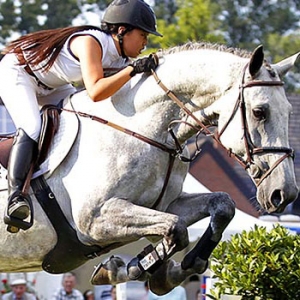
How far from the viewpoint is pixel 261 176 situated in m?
5.28

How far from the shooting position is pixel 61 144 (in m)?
5.85

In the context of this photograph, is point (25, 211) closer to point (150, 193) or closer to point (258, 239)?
point (150, 193)

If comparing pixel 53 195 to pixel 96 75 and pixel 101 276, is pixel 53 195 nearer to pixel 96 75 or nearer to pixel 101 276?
pixel 101 276

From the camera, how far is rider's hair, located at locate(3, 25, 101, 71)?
5.90 metres

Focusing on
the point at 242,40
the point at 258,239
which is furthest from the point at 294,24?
the point at 258,239

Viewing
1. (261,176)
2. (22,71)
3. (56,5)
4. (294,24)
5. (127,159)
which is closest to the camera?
(261,176)

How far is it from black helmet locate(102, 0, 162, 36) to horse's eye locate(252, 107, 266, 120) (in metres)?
0.98

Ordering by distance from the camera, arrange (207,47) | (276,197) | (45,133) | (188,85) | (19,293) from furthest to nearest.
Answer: (19,293), (45,133), (207,47), (188,85), (276,197)

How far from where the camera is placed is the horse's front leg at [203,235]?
18.9 feet

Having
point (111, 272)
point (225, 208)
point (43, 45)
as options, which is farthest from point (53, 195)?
point (225, 208)

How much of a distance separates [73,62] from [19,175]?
80 centimetres

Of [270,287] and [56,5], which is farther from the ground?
[270,287]

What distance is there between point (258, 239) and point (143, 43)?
157cm

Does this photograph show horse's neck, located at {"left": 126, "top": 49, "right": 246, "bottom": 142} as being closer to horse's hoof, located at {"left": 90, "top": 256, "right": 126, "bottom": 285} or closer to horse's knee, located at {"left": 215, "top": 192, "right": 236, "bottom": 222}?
horse's knee, located at {"left": 215, "top": 192, "right": 236, "bottom": 222}
